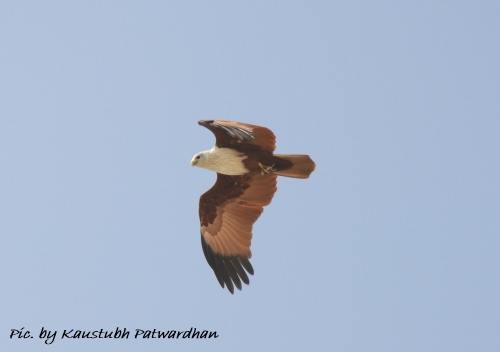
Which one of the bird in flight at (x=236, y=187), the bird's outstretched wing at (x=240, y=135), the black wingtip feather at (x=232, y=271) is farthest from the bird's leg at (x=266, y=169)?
the black wingtip feather at (x=232, y=271)

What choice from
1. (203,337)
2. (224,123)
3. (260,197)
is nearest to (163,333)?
(203,337)

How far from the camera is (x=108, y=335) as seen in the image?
1335 cm

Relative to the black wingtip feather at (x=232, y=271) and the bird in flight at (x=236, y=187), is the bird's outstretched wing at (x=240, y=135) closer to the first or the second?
the bird in flight at (x=236, y=187)

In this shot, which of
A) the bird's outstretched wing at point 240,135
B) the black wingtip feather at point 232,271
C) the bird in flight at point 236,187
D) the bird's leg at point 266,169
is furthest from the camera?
the black wingtip feather at point 232,271

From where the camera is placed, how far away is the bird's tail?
12.5 m

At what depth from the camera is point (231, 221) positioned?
13875mm

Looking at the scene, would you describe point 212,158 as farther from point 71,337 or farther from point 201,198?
point 71,337

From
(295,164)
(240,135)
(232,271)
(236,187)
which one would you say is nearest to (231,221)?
(236,187)

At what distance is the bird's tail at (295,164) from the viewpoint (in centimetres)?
1253

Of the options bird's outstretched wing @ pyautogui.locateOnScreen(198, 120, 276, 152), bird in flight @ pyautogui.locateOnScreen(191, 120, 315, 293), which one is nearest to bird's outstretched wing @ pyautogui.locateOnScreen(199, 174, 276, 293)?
bird in flight @ pyautogui.locateOnScreen(191, 120, 315, 293)

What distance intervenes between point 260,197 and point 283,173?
860mm

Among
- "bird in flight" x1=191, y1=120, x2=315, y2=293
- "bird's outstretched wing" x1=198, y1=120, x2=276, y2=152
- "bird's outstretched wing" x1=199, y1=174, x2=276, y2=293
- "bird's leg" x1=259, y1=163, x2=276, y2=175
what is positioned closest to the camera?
"bird's outstretched wing" x1=198, y1=120, x2=276, y2=152

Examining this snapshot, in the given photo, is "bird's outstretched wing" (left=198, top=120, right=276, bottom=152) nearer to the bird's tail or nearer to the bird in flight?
the bird in flight

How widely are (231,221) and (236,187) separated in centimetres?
62
